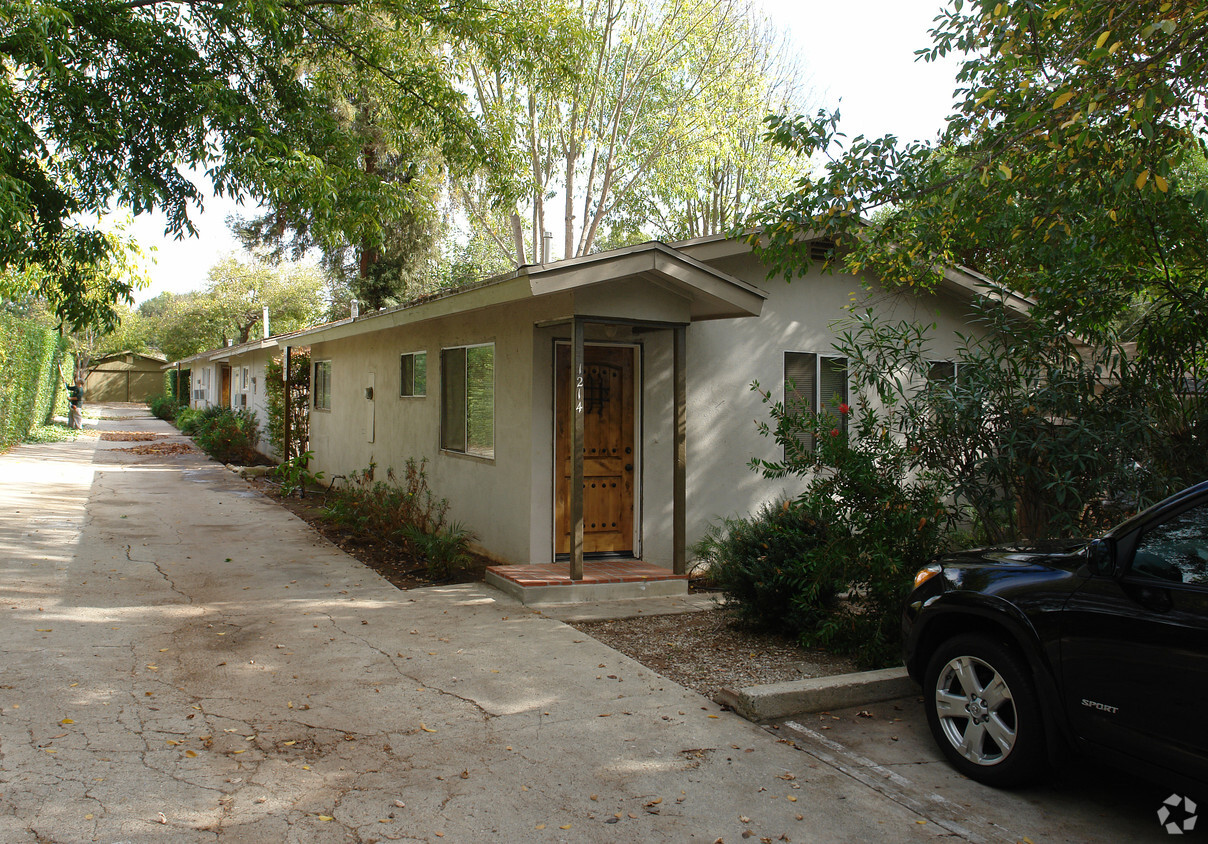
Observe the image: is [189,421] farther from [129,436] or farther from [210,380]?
[210,380]

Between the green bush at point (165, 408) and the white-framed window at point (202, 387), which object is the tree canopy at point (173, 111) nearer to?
the white-framed window at point (202, 387)

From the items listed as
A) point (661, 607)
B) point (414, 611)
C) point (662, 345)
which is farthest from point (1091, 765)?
point (662, 345)

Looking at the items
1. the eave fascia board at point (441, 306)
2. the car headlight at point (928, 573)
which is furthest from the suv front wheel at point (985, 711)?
the eave fascia board at point (441, 306)

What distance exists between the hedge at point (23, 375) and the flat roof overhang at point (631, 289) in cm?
Answer: 1577

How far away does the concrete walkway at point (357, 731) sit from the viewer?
359 cm

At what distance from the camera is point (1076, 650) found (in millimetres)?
3615

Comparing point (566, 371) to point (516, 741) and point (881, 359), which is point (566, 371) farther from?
point (516, 741)

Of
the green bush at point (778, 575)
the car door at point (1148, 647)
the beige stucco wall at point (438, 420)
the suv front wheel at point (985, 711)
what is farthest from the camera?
the beige stucco wall at point (438, 420)

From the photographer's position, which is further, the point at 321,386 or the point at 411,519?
the point at 321,386

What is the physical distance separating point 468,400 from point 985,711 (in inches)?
269

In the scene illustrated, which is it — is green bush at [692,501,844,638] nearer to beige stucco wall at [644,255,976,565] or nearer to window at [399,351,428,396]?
beige stucco wall at [644,255,976,565]

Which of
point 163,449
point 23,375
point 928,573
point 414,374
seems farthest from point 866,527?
point 23,375

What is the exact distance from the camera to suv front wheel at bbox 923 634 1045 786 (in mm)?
3811

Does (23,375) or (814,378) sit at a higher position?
(23,375)
